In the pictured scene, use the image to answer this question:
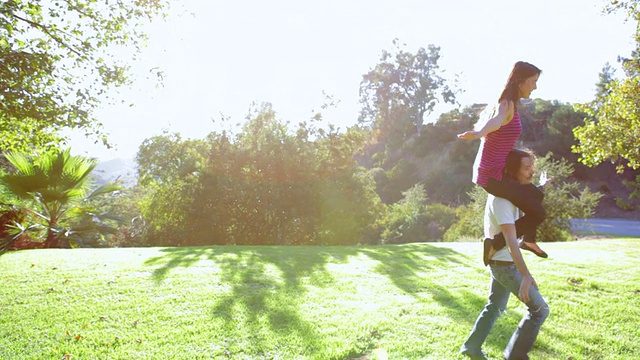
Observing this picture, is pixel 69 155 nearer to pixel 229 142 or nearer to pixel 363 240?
pixel 229 142

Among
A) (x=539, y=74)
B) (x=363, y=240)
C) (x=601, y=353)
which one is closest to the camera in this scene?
(x=539, y=74)

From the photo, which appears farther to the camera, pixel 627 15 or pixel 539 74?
pixel 627 15

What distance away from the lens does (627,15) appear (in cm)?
1007

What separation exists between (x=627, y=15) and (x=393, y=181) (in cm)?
2731

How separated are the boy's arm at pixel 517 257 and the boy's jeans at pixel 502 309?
58 millimetres

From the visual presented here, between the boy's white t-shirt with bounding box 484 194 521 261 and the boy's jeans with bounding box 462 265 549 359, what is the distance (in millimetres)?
97

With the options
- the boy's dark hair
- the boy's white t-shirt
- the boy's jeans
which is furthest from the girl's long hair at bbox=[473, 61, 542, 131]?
the boy's jeans

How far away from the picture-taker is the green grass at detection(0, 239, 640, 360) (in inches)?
143

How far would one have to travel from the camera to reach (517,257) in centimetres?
277

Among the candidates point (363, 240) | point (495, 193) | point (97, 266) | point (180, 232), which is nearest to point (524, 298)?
point (495, 193)

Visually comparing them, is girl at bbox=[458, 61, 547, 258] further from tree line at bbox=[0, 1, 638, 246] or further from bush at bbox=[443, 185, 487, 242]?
bush at bbox=[443, 185, 487, 242]

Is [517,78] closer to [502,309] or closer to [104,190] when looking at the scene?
[502,309]

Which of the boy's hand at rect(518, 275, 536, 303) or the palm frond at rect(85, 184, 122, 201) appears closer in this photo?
the boy's hand at rect(518, 275, 536, 303)

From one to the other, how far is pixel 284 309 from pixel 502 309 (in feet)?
7.70
